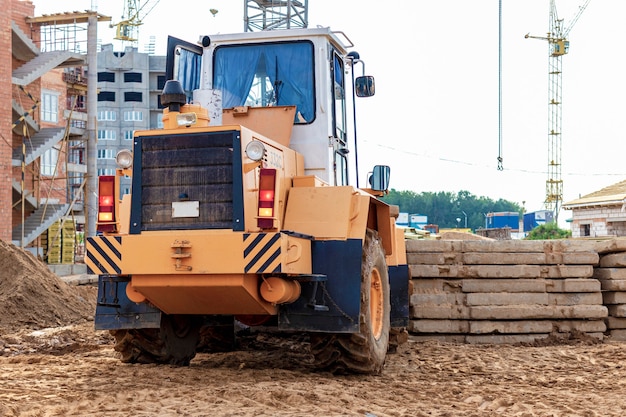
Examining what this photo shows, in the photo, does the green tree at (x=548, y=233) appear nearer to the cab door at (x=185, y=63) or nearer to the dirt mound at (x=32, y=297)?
the dirt mound at (x=32, y=297)

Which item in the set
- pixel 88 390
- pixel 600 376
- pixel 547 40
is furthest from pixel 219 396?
pixel 547 40

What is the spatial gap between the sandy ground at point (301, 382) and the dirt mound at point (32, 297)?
2447 millimetres

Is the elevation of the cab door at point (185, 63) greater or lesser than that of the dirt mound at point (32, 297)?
greater

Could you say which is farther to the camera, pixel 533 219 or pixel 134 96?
pixel 134 96

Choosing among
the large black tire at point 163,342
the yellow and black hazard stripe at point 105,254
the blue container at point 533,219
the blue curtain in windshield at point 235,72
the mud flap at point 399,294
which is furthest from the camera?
the blue container at point 533,219

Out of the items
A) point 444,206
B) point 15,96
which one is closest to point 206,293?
point 15,96

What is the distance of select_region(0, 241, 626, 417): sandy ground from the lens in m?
7.16

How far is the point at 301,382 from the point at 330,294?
0.87 meters

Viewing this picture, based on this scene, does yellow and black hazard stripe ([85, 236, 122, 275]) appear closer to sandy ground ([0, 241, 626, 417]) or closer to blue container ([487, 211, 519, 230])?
sandy ground ([0, 241, 626, 417])

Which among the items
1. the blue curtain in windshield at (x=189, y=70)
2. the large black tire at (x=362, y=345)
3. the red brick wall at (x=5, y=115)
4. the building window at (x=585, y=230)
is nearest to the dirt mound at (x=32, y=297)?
the blue curtain in windshield at (x=189, y=70)

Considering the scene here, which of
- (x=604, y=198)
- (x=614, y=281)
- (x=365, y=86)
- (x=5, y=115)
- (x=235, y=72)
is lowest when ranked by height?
(x=614, y=281)

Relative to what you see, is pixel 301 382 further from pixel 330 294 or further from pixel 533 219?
pixel 533 219

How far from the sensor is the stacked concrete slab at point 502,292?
12.8m

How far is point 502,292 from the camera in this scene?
42.6 feet
